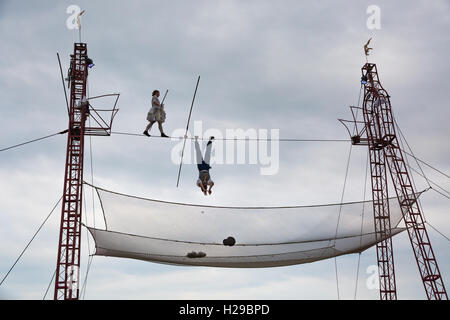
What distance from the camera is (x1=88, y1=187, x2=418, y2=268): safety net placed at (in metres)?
12.2

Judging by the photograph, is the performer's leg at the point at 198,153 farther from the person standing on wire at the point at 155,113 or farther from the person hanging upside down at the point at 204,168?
the person standing on wire at the point at 155,113

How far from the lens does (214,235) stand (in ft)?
42.0

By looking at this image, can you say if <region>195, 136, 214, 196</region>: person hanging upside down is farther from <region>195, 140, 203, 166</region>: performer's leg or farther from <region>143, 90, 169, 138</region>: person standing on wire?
<region>143, 90, 169, 138</region>: person standing on wire

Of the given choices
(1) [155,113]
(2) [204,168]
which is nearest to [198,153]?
(2) [204,168]

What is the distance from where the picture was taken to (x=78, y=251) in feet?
52.0

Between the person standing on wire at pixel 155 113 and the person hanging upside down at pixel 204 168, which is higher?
the person standing on wire at pixel 155 113

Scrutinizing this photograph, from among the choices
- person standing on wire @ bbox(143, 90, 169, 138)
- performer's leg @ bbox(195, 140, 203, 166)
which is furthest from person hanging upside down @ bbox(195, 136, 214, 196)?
person standing on wire @ bbox(143, 90, 169, 138)

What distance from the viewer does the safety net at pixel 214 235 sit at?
1223 centimetres

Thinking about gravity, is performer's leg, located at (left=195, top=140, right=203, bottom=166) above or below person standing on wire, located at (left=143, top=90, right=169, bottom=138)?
below

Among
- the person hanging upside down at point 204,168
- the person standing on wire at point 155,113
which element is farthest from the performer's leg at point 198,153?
the person standing on wire at point 155,113

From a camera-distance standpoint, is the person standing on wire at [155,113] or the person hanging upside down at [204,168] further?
the person hanging upside down at [204,168]
